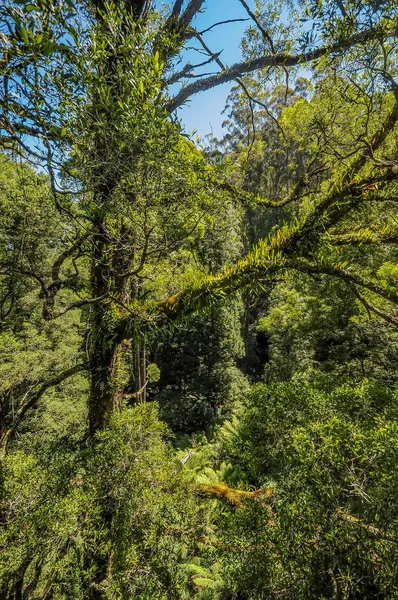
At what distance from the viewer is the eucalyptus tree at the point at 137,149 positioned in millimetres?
1571

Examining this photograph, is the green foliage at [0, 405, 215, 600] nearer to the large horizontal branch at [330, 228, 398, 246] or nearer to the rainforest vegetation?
the rainforest vegetation

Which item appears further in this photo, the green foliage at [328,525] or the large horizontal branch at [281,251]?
the large horizontal branch at [281,251]

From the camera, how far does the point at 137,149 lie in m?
1.81

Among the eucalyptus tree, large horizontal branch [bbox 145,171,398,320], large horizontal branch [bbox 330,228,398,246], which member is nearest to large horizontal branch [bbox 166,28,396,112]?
the eucalyptus tree

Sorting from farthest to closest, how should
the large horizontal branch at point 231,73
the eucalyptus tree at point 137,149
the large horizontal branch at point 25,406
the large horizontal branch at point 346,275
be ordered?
1. the large horizontal branch at point 231,73
2. the large horizontal branch at point 346,275
3. the large horizontal branch at point 25,406
4. the eucalyptus tree at point 137,149

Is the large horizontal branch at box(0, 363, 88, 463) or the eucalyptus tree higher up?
the eucalyptus tree

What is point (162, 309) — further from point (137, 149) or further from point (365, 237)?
point (365, 237)

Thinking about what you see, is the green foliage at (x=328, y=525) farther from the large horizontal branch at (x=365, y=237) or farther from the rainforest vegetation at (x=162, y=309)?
the large horizontal branch at (x=365, y=237)

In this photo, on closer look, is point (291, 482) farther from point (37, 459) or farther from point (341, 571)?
point (37, 459)

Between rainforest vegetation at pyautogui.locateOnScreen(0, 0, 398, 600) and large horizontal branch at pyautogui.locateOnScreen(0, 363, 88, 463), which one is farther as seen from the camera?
large horizontal branch at pyautogui.locateOnScreen(0, 363, 88, 463)

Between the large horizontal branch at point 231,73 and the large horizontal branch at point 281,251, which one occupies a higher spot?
the large horizontal branch at point 231,73

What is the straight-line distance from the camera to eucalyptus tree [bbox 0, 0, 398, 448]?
157 centimetres

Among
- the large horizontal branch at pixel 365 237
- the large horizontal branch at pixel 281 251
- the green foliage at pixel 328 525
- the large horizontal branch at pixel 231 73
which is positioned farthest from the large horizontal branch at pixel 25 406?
the large horizontal branch at pixel 231 73

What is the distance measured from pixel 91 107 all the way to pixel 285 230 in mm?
1897
